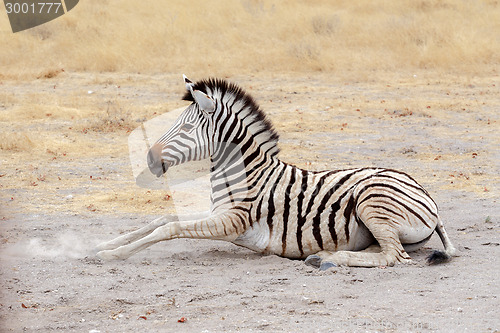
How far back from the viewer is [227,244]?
19.6 ft

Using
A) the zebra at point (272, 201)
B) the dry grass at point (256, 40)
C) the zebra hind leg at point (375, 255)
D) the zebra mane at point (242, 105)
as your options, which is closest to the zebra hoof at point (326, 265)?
the zebra hind leg at point (375, 255)

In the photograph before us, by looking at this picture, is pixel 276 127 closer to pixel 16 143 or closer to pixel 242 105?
pixel 16 143

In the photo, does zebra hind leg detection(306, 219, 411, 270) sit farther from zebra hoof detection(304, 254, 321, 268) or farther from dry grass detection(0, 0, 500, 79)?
dry grass detection(0, 0, 500, 79)

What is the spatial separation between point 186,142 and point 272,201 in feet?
2.66

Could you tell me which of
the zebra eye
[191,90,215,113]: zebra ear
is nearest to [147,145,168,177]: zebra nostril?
the zebra eye

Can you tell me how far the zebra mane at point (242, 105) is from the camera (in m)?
5.46

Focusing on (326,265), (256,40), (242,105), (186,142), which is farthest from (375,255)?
(256,40)

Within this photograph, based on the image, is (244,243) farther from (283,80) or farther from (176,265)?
(283,80)

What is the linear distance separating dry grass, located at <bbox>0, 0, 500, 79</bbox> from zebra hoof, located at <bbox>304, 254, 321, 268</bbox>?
1128 centimetres

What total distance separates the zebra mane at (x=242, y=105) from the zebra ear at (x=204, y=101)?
103 millimetres

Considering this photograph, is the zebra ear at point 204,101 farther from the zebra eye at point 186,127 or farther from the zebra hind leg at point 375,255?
the zebra hind leg at point 375,255

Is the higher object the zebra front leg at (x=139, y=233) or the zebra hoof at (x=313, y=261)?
the zebra front leg at (x=139, y=233)

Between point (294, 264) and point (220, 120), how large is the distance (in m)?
1.25

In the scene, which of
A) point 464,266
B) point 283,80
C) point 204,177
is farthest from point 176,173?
point 283,80
